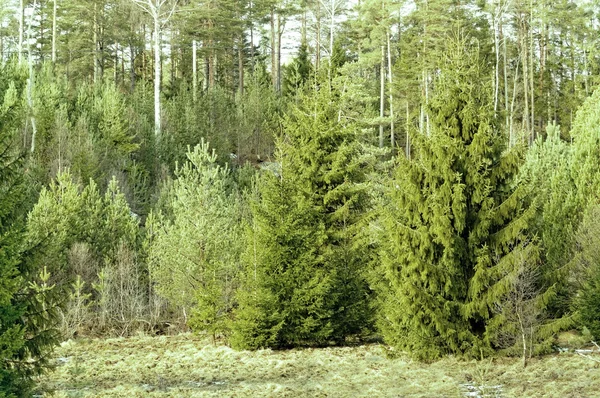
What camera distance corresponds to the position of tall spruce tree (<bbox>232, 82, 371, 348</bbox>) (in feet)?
55.4

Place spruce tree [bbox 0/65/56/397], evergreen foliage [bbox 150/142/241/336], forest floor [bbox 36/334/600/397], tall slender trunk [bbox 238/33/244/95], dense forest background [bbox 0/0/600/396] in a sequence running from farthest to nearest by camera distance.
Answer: tall slender trunk [bbox 238/33/244/95]
evergreen foliage [bbox 150/142/241/336]
dense forest background [bbox 0/0/600/396]
forest floor [bbox 36/334/600/397]
spruce tree [bbox 0/65/56/397]

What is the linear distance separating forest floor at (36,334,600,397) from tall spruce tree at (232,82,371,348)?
906 mm

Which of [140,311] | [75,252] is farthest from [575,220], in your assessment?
[75,252]

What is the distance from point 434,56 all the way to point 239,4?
717 inches

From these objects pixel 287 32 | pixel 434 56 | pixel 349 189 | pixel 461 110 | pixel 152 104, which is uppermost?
pixel 287 32

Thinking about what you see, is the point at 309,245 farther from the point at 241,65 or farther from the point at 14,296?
the point at 241,65

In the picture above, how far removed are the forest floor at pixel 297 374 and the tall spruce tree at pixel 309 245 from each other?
91cm

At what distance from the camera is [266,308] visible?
1683 cm

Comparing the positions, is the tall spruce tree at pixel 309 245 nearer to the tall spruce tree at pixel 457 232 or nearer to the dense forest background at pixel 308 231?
the dense forest background at pixel 308 231

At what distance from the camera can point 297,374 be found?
13750 mm

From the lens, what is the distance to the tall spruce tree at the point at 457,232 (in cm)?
1464

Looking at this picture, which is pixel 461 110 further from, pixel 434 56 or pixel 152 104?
pixel 152 104

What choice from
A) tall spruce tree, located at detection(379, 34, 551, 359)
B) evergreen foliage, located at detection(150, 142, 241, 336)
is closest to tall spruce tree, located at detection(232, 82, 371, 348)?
evergreen foliage, located at detection(150, 142, 241, 336)

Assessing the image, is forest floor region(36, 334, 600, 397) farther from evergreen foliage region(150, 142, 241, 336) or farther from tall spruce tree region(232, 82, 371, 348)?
evergreen foliage region(150, 142, 241, 336)
